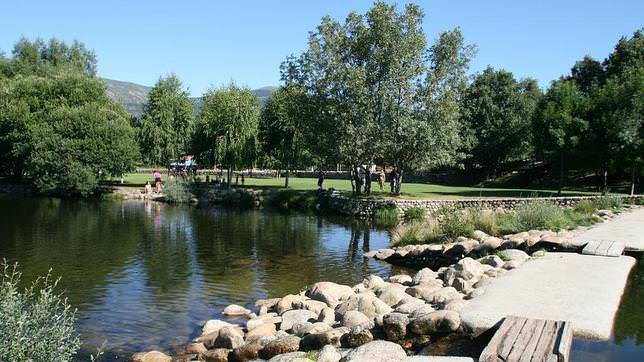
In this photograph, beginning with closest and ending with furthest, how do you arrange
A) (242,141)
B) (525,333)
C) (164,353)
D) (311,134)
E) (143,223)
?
(525,333) < (164,353) < (143,223) < (311,134) < (242,141)

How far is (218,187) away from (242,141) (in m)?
4.73

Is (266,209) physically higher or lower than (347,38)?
lower

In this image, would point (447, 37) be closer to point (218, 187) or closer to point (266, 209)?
point (266, 209)

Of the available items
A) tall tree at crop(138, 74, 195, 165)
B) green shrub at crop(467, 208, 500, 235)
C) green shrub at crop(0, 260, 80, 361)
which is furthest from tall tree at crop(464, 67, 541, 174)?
green shrub at crop(0, 260, 80, 361)

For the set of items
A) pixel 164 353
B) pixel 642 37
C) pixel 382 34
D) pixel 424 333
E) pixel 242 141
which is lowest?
pixel 164 353

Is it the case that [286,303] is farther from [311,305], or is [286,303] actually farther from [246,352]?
[246,352]

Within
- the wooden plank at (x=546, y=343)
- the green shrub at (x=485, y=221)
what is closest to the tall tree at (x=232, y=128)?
the green shrub at (x=485, y=221)

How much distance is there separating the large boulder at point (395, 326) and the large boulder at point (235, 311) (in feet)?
15.5

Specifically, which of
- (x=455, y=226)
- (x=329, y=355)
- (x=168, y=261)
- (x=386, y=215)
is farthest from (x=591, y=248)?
(x=386, y=215)

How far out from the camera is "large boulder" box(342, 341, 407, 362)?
26.8 ft

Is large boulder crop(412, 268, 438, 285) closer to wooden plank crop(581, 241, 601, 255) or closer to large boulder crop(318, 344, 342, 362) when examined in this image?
wooden plank crop(581, 241, 601, 255)

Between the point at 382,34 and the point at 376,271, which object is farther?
the point at 382,34

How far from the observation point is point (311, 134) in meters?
39.4

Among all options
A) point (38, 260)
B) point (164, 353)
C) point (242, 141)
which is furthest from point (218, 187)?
point (164, 353)
